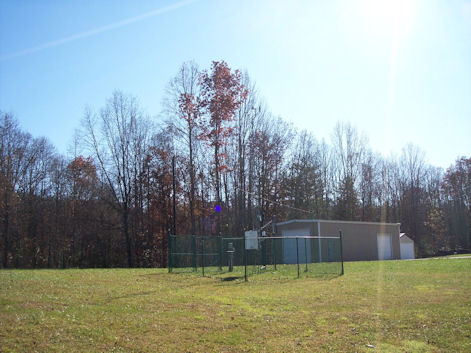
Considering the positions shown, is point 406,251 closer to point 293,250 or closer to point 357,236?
point 357,236

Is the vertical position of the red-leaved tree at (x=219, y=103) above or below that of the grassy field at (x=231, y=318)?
above

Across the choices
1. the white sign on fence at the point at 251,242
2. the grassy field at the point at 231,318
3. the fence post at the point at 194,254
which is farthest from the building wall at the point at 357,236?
the grassy field at the point at 231,318

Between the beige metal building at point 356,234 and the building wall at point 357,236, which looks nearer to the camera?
the beige metal building at point 356,234

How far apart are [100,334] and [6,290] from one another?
4719mm

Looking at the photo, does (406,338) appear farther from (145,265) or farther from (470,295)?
(145,265)

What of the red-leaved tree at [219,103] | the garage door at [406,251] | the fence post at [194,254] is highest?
the red-leaved tree at [219,103]

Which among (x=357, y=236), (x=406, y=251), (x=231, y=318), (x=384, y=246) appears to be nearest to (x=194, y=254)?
(x=231, y=318)

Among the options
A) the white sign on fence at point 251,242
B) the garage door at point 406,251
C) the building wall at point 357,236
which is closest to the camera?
the white sign on fence at point 251,242

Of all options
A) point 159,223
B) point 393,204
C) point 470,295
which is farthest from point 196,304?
point 393,204

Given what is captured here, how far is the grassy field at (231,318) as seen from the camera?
6.33 m

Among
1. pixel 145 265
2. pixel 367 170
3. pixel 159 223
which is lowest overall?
pixel 145 265

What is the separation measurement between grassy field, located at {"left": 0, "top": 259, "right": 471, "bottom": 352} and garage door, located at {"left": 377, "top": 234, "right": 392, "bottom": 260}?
786 inches

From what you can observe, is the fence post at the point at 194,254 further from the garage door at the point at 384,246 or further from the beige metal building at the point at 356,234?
the garage door at the point at 384,246

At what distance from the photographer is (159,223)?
36000 mm
